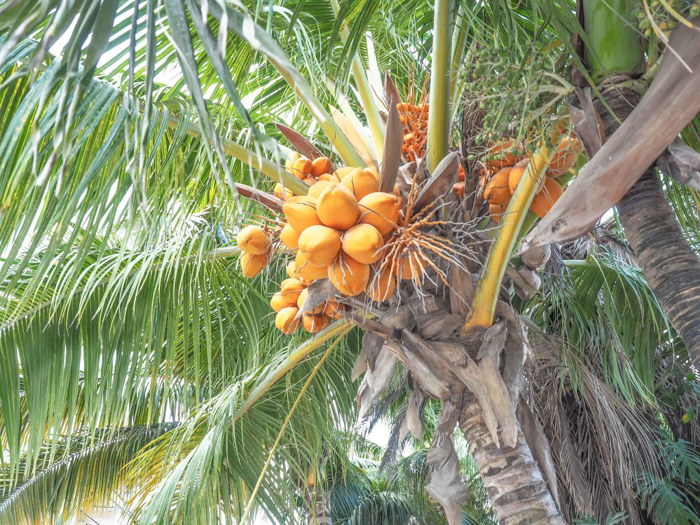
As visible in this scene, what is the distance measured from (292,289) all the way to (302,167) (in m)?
0.37

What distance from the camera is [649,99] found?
A: 1.20m

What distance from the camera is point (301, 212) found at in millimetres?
1507

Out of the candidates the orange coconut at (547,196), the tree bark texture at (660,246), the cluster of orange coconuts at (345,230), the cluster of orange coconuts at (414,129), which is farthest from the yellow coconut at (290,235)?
the tree bark texture at (660,246)

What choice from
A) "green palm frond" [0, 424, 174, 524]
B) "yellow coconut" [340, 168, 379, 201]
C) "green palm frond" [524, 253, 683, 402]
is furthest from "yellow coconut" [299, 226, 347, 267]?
"green palm frond" [0, 424, 174, 524]

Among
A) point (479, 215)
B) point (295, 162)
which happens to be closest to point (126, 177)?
point (295, 162)

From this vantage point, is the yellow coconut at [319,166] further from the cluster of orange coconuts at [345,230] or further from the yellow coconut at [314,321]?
the yellow coconut at [314,321]

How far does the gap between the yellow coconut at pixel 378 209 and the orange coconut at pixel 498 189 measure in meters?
0.38

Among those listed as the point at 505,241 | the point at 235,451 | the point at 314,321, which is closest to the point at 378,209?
the point at 505,241

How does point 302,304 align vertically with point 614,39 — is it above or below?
below

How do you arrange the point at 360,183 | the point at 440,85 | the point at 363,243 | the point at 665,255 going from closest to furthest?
the point at 665,255 < the point at 363,243 < the point at 360,183 < the point at 440,85

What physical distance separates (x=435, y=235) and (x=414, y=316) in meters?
0.38

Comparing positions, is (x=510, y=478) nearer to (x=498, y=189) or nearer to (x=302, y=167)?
(x=498, y=189)

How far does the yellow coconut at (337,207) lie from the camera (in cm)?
144

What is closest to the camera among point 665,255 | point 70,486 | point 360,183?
point 665,255
